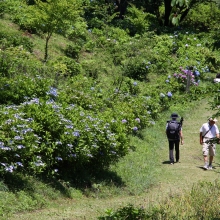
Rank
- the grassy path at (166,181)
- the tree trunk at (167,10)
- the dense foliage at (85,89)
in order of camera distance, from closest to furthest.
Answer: the grassy path at (166,181) < the dense foliage at (85,89) < the tree trunk at (167,10)

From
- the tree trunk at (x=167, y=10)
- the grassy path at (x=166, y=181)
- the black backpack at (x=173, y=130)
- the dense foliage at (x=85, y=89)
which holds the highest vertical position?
the tree trunk at (x=167, y=10)

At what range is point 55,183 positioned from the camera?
9398 mm

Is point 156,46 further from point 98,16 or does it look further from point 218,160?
point 218,160

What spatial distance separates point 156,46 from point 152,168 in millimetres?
12436

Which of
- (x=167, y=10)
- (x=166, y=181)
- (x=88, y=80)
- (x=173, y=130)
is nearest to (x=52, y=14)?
(x=88, y=80)

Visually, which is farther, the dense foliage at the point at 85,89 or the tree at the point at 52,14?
the tree at the point at 52,14

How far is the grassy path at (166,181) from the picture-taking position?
8.01 metres

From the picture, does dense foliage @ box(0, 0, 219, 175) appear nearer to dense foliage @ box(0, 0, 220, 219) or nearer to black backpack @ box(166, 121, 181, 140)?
dense foliage @ box(0, 0, 220, 219)

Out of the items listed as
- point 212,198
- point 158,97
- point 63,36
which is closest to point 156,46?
point 63,36

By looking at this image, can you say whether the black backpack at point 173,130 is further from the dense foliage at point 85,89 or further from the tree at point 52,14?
the tree at point 52,14

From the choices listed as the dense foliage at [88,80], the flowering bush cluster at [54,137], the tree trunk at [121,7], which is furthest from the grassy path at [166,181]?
the tree trunk at [121,7]

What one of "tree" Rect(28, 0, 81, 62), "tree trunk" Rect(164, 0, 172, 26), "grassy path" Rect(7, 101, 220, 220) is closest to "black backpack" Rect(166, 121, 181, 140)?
"grassy path" Rect(7, 101, 220, 220)

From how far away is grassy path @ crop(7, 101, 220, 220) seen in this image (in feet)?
26.3

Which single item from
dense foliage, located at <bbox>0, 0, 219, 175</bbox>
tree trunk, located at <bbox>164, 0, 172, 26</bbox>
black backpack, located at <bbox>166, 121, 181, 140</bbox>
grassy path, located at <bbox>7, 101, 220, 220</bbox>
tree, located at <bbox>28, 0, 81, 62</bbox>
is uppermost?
tree trunk, located at <bbox>164, 0, 172, 26</bbox>
